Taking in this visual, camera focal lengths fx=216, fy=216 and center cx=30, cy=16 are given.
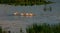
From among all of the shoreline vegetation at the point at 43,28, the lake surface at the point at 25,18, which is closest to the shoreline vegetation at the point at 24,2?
the lake surface at the point at 25,18

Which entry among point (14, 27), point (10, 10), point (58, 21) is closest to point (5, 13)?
point (10, 10)

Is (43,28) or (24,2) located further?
(24,2)

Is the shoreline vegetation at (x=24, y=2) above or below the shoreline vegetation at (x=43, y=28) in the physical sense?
above

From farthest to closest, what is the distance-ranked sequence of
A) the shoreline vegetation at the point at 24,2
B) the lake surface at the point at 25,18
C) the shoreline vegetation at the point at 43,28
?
the shoreline vegetation at the point at 24,2 < the lake surface at the point at 25,18 < the shoreline vegetation at the point at 43,28

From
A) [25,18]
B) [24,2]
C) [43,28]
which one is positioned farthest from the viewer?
[24,2]

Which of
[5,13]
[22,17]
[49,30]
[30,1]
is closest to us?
[49,30]

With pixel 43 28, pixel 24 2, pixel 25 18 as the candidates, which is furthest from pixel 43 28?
pixel 24 2

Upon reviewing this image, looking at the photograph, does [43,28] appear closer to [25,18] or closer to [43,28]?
[43,28]

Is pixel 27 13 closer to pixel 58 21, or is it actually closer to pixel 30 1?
pixel 58 21

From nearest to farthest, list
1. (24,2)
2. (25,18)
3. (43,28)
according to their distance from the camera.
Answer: (43,28), (25,18), (24,2)

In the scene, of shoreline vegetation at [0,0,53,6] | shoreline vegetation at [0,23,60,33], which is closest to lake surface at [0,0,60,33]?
shoreline vegetation at [0,23,60,33]

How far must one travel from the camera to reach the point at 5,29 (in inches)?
197

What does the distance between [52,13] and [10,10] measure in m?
1.26

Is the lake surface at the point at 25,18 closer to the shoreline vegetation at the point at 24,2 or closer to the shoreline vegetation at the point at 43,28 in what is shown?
the shoreline vegetation at the point at 43,28
